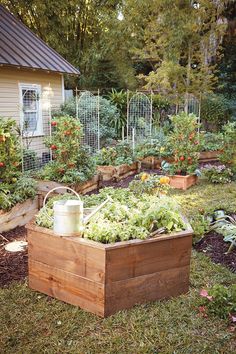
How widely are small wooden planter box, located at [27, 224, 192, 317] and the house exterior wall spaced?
5643 mm

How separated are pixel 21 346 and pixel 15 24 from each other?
10.3 meters

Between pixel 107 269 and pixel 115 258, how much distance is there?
0.10 m

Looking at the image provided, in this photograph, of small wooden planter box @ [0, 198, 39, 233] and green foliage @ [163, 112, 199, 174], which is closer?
small wooden planter box @ [0, 198, 39, 233]

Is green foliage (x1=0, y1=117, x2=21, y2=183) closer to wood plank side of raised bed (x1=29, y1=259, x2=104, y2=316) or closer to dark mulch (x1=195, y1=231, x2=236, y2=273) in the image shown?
wood plank side of raised bed (x1=29, y1=259, x2=104, y2=316)

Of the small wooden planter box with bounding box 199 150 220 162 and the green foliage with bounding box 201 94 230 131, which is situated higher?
the green foliage with bounding box 201 94 230 131

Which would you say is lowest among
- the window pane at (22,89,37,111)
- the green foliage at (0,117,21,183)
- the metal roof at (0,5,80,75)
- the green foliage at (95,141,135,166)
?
the green foliage at (95,141,135,166)

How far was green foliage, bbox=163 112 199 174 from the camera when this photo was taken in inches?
269

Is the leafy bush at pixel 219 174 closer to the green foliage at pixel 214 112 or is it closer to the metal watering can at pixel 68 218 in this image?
the metal watering can at pixel 68 218

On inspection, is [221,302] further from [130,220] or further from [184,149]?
[184,149]

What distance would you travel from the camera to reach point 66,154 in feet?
20.2

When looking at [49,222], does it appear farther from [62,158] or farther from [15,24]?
[15,24]

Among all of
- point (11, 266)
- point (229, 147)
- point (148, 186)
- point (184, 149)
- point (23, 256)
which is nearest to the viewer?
point (11, 266)

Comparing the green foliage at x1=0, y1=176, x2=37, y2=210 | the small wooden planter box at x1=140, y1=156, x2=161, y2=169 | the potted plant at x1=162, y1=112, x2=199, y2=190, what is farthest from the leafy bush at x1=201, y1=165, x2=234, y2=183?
the green foliage at x1=0, y1=176, x2=37, y2=210

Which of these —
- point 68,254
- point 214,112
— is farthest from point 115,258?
point 214,112
